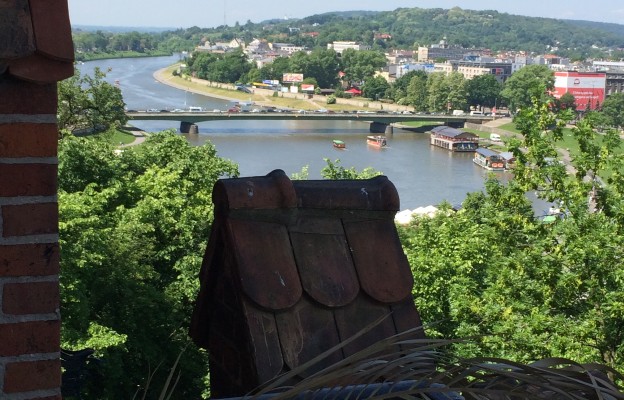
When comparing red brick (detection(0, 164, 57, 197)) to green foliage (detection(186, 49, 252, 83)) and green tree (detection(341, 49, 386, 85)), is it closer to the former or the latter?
green foliage (detection(186, 49, 252, 83))

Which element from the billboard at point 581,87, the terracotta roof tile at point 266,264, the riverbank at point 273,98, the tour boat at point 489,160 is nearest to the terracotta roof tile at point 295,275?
the terracotta roof tile at point 266,264

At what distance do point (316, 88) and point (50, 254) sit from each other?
7674 centimetres

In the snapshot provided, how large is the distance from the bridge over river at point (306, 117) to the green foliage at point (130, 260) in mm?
23853

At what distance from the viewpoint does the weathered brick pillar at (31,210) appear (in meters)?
1.21

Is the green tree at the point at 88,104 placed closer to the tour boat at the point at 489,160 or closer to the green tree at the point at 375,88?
the tour boat at the point at 489,160

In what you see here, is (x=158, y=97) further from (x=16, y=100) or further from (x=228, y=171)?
(x=16, y=100)

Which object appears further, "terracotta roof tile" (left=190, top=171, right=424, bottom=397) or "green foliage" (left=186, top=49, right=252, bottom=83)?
"green foliage" (left=186, top=49, right=252, bottom=83)

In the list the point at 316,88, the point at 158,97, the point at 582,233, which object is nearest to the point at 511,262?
the point at 582,233

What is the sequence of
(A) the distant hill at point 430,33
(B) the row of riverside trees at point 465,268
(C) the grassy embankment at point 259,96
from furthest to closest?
1. (A) the distant hill at point 430,33
2. (C) the grassy embankment at point 259,96
3. (B) the row of riverside trees at point 465,268

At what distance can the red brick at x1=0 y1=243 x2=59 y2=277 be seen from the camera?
1221 millimetres

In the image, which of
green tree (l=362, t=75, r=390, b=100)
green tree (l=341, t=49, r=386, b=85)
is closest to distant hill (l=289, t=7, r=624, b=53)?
green tree (l=341, t=49, r=386, b=85)

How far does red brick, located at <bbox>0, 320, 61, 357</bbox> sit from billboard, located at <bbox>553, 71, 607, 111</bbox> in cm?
7249

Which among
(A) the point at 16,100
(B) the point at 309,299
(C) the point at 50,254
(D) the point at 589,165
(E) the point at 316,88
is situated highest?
(A) the point at 16,100

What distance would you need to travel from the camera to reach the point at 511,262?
8.95 meters
